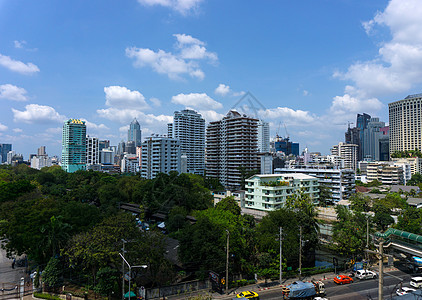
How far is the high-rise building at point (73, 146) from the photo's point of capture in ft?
598

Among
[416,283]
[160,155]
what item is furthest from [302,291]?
[160,155]

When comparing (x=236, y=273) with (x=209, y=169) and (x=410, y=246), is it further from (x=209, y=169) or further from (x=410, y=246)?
(x=209, y=169)

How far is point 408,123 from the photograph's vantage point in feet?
625

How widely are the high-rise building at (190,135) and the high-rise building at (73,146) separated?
70.6 metres

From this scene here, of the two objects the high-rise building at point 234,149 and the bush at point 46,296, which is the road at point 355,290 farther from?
the high-rise building at point 234,149

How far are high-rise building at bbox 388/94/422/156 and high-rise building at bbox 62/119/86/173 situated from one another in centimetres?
21947

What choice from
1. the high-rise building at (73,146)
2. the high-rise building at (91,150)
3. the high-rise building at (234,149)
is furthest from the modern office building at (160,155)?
the high-rise building at (91,150)

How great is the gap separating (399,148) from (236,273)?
210 m

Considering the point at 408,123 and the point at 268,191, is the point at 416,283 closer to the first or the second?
the point at 268,191

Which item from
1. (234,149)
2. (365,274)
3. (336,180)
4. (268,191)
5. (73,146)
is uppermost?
(73,146)

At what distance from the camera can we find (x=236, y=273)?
118ft

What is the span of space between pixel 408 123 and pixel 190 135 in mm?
156754

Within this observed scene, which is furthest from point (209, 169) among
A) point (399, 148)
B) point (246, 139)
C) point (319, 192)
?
point (399, 148)

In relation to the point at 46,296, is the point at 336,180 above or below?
above
